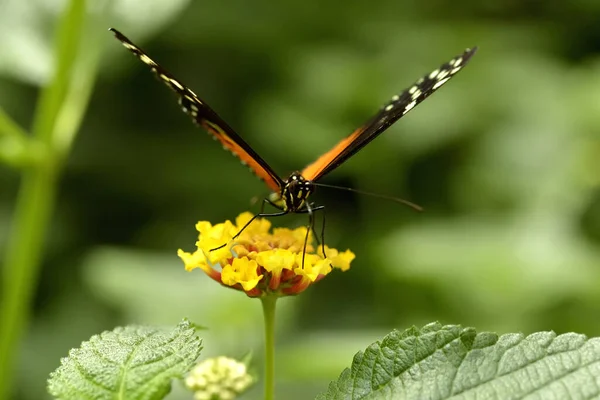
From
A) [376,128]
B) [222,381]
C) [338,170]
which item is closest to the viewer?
[222,381]

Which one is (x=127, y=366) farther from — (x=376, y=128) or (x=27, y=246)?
(x=27, y=246)

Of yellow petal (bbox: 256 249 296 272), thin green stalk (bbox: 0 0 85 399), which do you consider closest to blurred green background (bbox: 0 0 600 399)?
thin green stalk (bbox: 0 0 85 399)

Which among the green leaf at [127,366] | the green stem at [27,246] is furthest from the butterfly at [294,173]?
the green stem at [27,246]

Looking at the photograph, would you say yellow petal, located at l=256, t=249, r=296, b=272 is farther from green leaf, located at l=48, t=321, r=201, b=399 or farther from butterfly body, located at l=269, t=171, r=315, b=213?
butterfly body, located at l=269, t=171, r=315, b=213

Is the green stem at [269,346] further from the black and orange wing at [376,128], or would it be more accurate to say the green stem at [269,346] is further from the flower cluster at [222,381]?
the black and orange wing at [376,128]

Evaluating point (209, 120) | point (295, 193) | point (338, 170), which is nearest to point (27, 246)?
point (209, 120)

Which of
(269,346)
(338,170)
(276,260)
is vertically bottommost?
(269,346)
